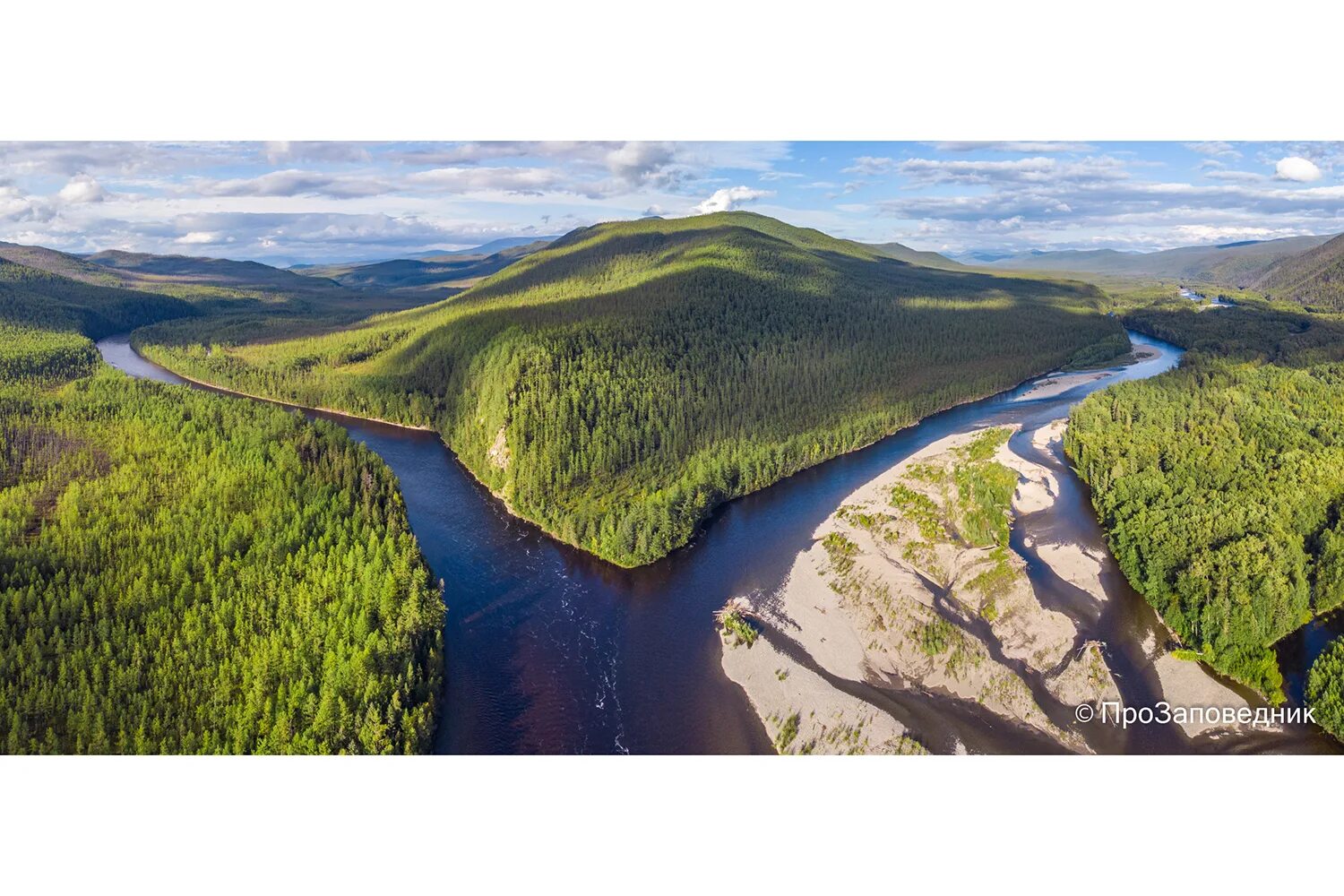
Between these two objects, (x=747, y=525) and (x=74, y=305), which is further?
(x=74, y=305)

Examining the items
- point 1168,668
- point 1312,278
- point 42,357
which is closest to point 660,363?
point 1168,668

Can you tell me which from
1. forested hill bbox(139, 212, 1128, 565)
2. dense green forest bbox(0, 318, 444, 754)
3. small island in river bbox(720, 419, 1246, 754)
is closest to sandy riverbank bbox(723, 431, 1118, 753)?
small island in river bbox(720, 419, 1246, 754)

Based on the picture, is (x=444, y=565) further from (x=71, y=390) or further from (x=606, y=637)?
(x=71, y=390)

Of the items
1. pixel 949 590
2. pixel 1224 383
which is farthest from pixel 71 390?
pixel 1224 383

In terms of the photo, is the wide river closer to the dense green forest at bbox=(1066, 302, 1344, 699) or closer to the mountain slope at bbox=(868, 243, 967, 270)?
the dense green forest at bbox=(1066, 302, 1344, 699)

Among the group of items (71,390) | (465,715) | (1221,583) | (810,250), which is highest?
(810,250)

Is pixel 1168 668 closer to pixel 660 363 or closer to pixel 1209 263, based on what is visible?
pixel 660 363

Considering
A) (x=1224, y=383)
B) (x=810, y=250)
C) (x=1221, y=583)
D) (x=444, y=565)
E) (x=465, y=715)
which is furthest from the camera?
(x=810, y=250)

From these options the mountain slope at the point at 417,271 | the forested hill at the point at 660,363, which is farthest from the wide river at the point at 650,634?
the mountain slope at the point at 417,271
